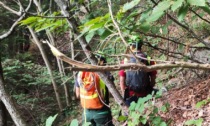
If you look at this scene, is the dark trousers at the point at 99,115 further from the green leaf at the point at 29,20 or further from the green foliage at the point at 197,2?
the green foliage at the point at 197,2

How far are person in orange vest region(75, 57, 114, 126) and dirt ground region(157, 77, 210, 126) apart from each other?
3.16 feet

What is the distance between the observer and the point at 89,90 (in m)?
4.45

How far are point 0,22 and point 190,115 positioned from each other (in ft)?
31.9

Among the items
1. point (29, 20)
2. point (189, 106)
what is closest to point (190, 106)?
point (189, 106)

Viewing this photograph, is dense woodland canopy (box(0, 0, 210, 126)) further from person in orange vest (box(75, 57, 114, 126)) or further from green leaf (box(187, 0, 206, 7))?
person in orange vest (box(75, 57, 114, 126))

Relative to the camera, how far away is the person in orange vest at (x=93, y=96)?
435 cm

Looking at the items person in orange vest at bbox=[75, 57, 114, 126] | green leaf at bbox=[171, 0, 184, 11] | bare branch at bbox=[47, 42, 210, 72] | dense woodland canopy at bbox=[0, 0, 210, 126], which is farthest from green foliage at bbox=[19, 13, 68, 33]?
person in orange vest at bbox=[75, 57, 114, 126]

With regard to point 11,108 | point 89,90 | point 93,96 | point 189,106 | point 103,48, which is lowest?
point 189,106

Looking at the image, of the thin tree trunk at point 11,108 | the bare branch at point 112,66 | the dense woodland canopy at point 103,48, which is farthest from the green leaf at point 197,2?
the thin tree trunk at point 11,108

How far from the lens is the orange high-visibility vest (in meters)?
4.33

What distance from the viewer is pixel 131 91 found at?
4.71 metres

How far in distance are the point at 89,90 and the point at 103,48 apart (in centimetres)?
279

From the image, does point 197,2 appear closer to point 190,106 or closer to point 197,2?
point 197,2

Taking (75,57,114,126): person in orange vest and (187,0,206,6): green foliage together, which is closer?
(187,0,206,6): green foliage
